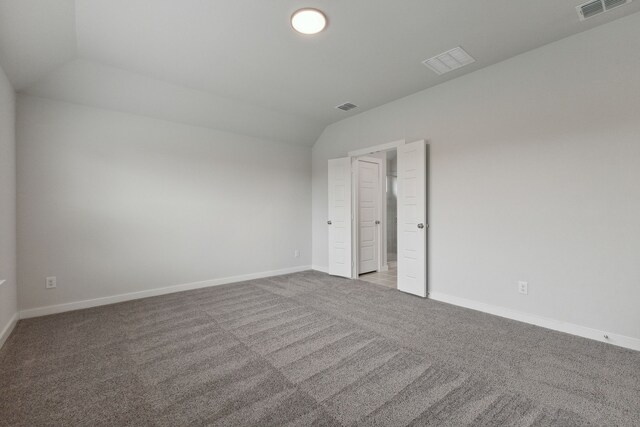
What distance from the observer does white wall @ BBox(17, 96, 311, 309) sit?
10.3 ft

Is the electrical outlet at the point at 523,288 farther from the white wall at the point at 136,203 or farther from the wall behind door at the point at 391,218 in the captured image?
the wall behind door at the point at 391,218

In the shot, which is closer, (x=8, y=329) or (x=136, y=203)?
(x=8, y=329)

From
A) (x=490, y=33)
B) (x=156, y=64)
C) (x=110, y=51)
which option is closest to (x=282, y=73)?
(x=156, y=64)

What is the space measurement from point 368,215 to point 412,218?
1.61 meters

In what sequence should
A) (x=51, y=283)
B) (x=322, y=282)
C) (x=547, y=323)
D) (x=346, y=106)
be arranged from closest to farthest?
(x=547, y=323)
(x=51, y=283)
(x=346, y=106)
(x=322, y=282)

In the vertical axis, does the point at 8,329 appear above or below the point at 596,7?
below

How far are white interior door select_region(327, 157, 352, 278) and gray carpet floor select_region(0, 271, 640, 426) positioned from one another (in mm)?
1765

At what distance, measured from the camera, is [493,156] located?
10.4ft

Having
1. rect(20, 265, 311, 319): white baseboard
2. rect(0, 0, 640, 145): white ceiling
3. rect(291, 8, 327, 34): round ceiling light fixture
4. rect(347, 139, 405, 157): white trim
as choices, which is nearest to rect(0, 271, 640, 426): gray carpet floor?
rect(20, 265, 311, 319): white baseboard

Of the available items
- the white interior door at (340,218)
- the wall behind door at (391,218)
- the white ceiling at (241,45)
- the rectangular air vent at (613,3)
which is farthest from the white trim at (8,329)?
the wall behind door at (391,218)

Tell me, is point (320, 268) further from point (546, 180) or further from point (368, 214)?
point (546, 180)

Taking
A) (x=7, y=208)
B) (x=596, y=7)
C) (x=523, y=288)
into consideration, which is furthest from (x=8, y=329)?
(x=596, y=7)

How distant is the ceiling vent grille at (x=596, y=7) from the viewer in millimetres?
2205

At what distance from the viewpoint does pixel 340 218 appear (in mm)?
5051
